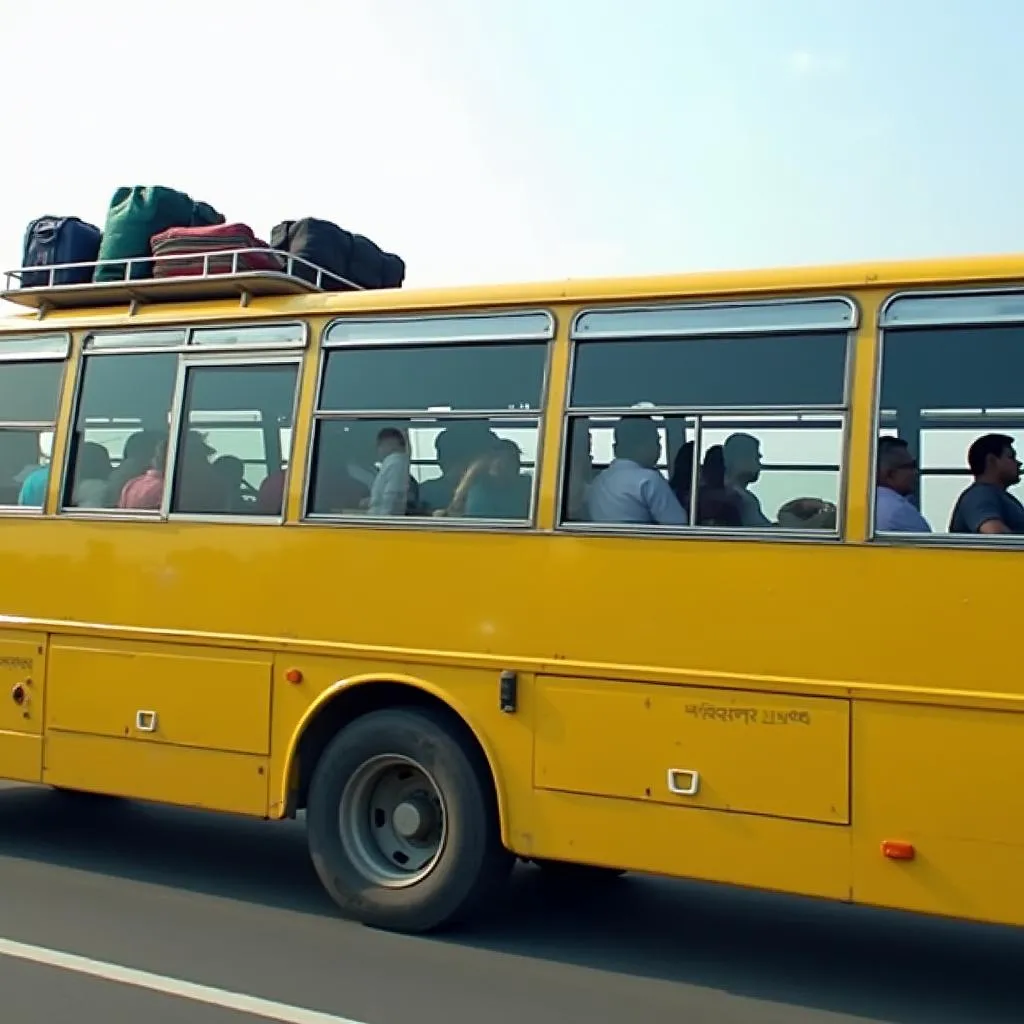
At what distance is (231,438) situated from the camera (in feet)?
23.8

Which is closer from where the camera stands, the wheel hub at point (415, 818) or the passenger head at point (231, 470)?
the wheel hub at point (415, 818)

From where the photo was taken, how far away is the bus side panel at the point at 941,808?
17.2 feet

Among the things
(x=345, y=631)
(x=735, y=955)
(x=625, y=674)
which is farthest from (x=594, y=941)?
(x=345, y=631)

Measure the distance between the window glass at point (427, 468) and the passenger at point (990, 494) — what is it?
1.98 meters

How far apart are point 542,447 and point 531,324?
637 millimetres

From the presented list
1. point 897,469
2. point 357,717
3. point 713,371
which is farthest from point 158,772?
point 897,469

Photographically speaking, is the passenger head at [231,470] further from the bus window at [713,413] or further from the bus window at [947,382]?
the bus window at [947,382]

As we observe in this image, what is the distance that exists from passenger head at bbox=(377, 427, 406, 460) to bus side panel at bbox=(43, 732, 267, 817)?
170 centimetres

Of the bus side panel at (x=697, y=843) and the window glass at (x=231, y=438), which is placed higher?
the window glass at (x=231, y=438)

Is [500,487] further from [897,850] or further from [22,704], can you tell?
[22,704]

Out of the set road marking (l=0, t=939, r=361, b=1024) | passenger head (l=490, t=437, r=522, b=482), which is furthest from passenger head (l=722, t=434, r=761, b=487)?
road marking (l=0, t=939, r=361, b=1024)

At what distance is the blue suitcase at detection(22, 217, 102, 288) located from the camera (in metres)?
8.19

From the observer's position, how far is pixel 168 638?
7.12 meters

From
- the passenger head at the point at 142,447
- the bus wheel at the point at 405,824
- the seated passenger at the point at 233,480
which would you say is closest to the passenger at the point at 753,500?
the bus wheel at the point at 405,824
